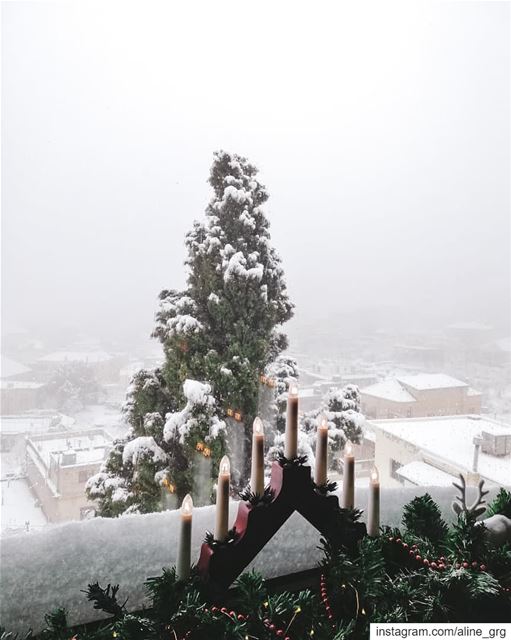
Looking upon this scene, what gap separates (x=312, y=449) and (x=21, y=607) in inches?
52.9

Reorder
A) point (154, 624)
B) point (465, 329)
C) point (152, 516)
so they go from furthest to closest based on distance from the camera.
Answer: point (465, 329)
point (152, 516)
point (154, 624)

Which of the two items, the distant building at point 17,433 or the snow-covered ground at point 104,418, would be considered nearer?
the distant building at point 17,433

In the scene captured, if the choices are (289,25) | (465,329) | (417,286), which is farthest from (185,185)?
(465,329)

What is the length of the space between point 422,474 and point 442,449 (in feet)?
0.43

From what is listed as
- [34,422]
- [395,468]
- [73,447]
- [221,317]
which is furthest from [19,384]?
[395,468]

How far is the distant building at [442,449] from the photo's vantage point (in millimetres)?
1715

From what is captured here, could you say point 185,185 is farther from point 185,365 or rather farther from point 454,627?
point 454,627

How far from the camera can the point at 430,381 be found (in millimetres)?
1877

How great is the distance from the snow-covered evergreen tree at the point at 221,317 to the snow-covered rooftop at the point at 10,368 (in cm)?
43

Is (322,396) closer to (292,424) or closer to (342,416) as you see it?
(342,416)

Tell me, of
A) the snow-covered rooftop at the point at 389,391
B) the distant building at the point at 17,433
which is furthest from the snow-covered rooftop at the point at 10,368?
the snow-covered rooftop at the point at 389,391

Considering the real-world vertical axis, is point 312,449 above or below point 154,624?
below

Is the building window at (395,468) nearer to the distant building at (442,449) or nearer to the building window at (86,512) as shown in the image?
the distant building at (442,449)

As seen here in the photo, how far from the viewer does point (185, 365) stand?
178 centimetres
